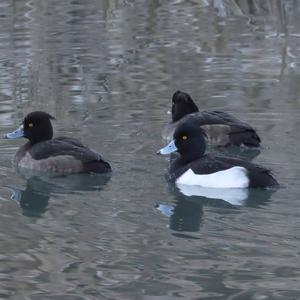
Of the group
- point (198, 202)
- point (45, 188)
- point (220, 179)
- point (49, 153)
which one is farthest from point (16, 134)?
point (198, 202)

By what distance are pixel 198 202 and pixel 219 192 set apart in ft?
1.24

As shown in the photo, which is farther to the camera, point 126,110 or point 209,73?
point 209,73

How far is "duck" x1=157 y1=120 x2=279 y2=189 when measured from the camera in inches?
428

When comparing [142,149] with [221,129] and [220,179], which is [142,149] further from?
[220,179]

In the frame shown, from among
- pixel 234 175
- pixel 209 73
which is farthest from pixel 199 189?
pixel 209 73

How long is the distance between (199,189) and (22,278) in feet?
10.4

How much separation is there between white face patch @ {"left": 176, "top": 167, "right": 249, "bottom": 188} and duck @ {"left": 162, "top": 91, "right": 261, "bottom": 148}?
143 centimetres

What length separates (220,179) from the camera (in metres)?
11.0

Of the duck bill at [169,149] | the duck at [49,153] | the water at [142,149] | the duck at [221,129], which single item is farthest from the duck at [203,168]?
the duck at [221,129]

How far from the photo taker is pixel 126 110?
14141 millimetres

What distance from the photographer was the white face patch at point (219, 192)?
1066cm

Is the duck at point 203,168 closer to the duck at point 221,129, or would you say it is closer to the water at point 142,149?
the water at point 142,149

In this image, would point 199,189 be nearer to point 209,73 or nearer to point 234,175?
point 234,175

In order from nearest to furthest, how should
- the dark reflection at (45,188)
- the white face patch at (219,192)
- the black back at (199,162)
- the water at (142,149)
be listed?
the water at (142,149) → the dark reflection at (45,188) → the white face patch at (219,192) → the black back at (199,162)
